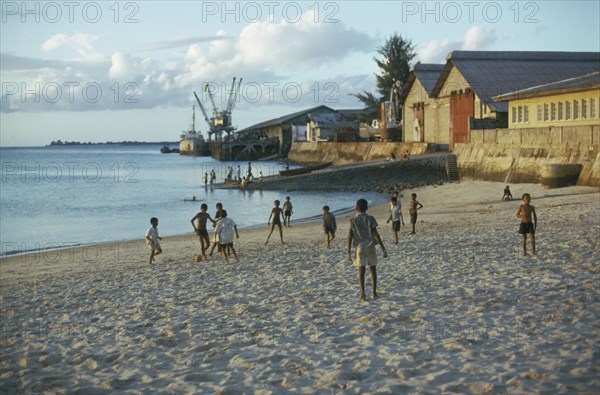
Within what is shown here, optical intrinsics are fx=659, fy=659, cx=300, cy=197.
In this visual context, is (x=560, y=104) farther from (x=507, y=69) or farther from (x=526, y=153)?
(x=507, y=69)

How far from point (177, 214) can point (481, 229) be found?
23.5 m

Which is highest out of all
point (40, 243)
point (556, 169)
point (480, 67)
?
point (480, 67)

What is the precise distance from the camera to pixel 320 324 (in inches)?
362

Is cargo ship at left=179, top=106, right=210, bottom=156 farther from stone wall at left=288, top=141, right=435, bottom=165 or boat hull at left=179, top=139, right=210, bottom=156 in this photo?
stone wall at left=288, top=141, right=435, bottom=165

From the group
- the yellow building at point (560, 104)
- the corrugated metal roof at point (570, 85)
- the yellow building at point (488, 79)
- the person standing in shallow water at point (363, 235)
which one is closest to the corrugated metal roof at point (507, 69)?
the yellow building at point (488, 79)

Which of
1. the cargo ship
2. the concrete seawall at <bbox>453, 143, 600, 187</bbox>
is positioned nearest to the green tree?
the concrete seawall at <bbox>453, 143, 600, 187</bbox>

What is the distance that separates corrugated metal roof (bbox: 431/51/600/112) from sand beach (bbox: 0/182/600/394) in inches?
1150

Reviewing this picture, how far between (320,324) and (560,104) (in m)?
25.8

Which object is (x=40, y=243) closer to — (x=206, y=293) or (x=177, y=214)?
(x=177, y=214)

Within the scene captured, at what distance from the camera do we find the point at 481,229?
18000mm

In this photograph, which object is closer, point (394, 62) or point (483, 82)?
point (483, 82)

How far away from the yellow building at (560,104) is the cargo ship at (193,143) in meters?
126

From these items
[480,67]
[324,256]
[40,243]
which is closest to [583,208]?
[324,256]

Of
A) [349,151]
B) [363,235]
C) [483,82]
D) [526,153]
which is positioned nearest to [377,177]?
[483,82]
